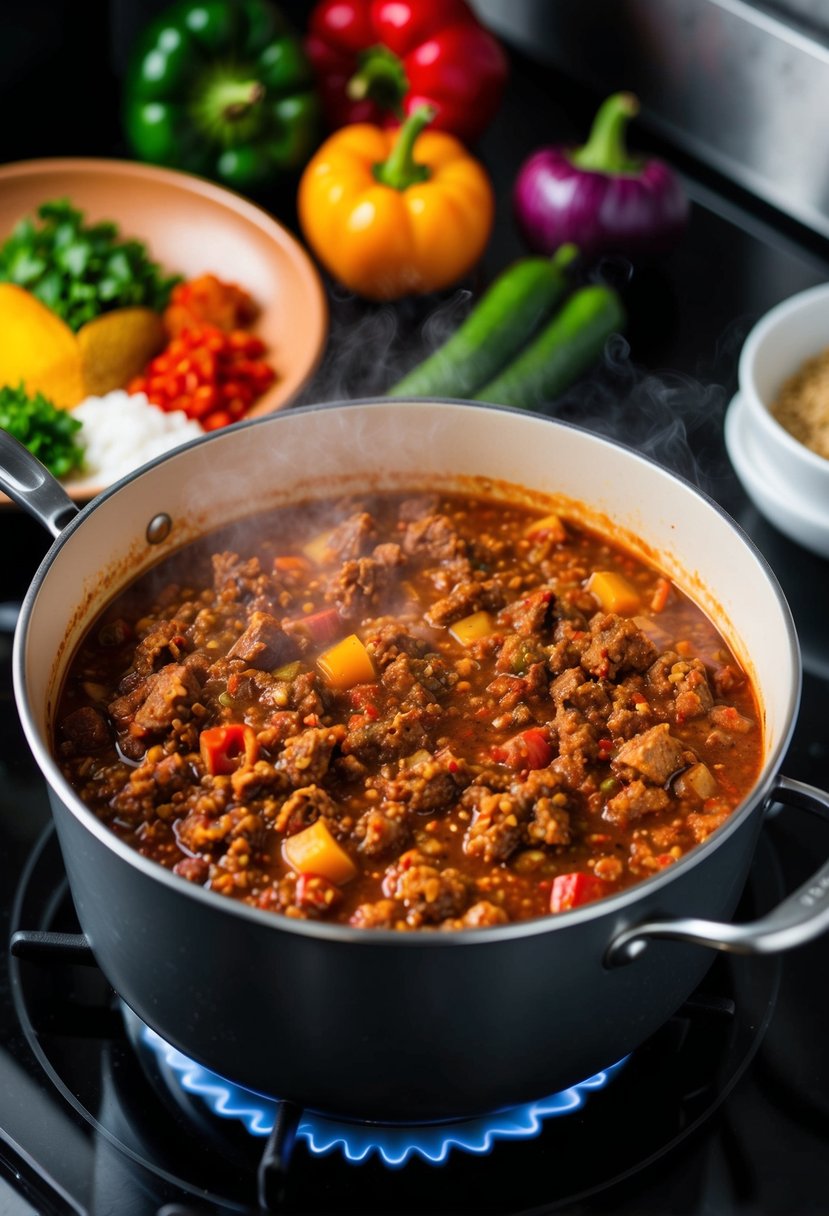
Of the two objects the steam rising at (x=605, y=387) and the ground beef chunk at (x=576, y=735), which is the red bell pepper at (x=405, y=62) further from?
the ground beef chunk at (x=576, y=735)

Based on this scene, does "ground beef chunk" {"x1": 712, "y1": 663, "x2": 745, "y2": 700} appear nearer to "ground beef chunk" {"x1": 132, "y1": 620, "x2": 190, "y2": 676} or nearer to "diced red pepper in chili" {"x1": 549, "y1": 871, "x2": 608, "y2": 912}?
"diced red pepper in chili" {"x1": 549, "y1": 871, "x2": 608, "y2": 912}

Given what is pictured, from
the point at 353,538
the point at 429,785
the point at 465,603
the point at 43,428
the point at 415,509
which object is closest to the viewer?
the point at 429,785

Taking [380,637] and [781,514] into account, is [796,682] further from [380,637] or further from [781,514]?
[781,514]

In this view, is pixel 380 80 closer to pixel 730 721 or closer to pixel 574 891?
pixel 730 721

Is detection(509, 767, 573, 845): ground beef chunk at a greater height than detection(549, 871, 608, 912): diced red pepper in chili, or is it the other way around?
detection(509, 767, 573, 845): ground beef chunk

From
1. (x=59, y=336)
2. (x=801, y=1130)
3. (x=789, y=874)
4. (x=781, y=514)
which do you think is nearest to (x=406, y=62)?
(x=59, y=336)

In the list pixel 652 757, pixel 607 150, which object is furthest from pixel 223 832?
pixel 607 150

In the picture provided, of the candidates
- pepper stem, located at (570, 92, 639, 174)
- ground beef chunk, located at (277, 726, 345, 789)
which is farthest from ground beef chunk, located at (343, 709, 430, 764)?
pepper stem, located at (570, 92, 639, 174)
